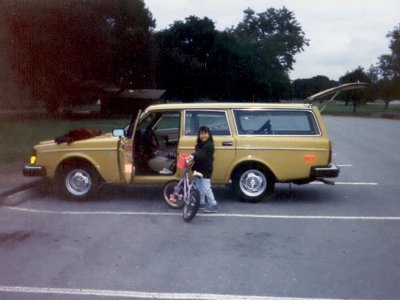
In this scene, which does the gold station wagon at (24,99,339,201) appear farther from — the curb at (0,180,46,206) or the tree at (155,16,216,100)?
the tree at (155,16,216,100)

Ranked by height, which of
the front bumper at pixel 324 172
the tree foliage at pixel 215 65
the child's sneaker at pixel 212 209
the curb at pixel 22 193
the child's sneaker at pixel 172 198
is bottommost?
the curb at pixel 22 193

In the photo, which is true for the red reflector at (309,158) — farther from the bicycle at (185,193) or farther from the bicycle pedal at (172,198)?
the bicycle pedal at (172,198)

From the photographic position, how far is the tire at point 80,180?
10.8 m

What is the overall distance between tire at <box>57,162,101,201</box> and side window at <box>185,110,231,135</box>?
6.13ft

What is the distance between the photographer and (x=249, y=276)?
20.9 ft

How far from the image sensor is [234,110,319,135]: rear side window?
10.7 meters

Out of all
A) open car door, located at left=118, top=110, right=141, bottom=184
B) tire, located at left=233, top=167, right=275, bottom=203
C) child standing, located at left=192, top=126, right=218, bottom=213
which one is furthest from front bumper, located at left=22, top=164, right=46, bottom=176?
tire, located at left=233, top=167, right=275, bottom=203

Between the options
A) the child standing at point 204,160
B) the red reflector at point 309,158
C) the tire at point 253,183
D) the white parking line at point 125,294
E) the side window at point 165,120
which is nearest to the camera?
the white parking line at point 125,294

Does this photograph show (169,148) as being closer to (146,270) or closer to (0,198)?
(0,198)

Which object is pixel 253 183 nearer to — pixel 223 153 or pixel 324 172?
pixel 223 153

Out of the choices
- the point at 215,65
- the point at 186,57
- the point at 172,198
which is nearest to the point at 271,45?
the point at 215,65

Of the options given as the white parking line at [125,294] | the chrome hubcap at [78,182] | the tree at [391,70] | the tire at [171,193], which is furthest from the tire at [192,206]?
the tree at [391,70]

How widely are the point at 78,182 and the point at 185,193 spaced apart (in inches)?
95.0

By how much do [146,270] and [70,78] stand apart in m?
40.7
